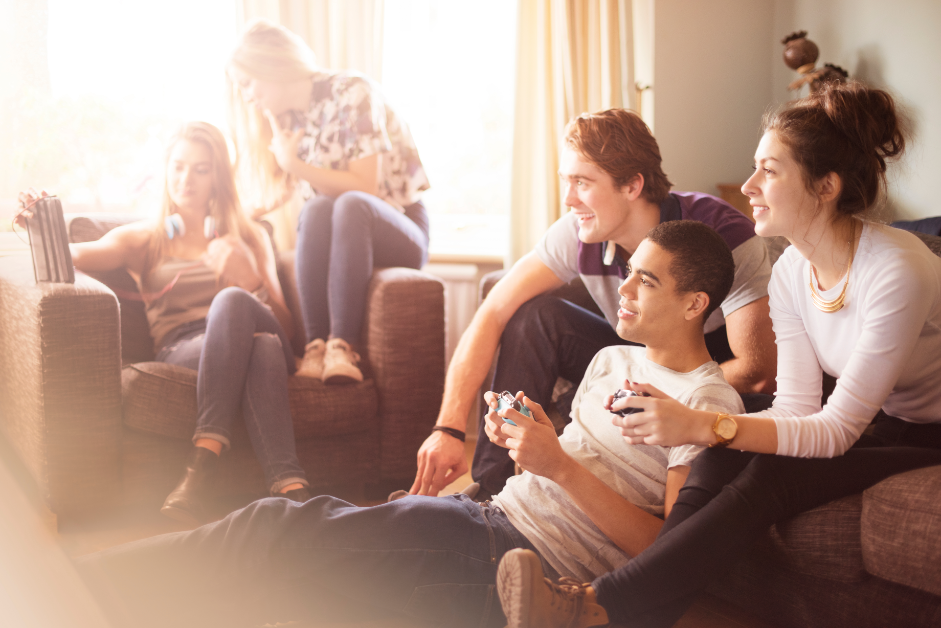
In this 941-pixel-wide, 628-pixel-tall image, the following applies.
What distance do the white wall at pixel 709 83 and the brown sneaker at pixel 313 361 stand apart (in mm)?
1559

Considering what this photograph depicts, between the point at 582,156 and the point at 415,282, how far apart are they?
69 centimetres

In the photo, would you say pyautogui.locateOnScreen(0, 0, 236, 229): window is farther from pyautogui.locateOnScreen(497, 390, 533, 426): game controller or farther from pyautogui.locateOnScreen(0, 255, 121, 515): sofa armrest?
pyautogui.locateOnScreen(497, 390, 533, 426): game controller

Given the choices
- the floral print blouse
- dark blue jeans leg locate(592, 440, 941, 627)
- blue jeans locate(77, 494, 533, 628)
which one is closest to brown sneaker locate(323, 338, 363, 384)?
the floral print blouse

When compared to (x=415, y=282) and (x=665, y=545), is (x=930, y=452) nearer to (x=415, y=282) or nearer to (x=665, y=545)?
(x=665, y=545)

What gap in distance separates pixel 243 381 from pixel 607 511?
1070 millimetres

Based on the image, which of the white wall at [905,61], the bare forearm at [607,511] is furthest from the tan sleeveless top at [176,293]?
the white wall at [905,61]

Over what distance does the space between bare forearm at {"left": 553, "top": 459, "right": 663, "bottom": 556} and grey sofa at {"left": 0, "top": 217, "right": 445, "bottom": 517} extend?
96 cm

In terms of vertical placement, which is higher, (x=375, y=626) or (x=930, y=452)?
(x=930, y=452)

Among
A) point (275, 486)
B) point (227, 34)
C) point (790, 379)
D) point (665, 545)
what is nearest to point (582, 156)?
point (790, 379)

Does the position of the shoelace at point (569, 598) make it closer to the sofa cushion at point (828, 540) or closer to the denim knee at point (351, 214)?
the sofa cushion at point (828, 540)

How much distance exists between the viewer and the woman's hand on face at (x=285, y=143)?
2.29 meters

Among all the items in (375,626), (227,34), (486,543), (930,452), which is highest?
(227,34)

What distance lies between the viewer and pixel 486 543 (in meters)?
1.08

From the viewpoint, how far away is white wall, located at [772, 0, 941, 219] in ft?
6.85
